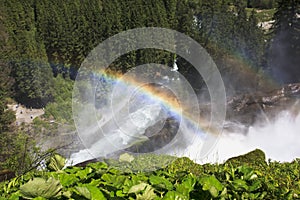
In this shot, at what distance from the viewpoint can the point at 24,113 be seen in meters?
22.2

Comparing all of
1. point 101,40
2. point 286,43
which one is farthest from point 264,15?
point 101,40

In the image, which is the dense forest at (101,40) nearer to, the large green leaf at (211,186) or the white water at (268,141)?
the white water at (268,141)

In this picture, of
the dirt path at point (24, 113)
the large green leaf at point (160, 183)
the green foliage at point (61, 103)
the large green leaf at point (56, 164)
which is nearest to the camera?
the large green leaf at point (160, 183)

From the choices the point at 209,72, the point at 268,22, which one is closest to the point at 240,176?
the point at 209,72

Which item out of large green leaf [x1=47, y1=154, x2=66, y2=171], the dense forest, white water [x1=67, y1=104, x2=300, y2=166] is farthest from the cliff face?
large green leaf [x1=47, y1=154, x2=66, y2=171]

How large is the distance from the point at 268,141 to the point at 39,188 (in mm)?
11352

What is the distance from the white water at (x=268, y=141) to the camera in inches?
432

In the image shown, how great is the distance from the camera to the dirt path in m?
21.3

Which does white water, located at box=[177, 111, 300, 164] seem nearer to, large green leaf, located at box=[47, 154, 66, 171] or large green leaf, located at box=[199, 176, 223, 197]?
large green leaf, located at box=[47, 154, 66, 171]

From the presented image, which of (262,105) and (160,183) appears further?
(262,105)

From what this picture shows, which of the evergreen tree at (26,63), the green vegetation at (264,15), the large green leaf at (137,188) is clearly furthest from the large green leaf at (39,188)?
the green vegetation at (264,15)

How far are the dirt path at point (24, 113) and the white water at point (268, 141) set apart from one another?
40.6ft

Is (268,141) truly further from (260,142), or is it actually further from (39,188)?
(39,188)

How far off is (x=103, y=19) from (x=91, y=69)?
431 cm
